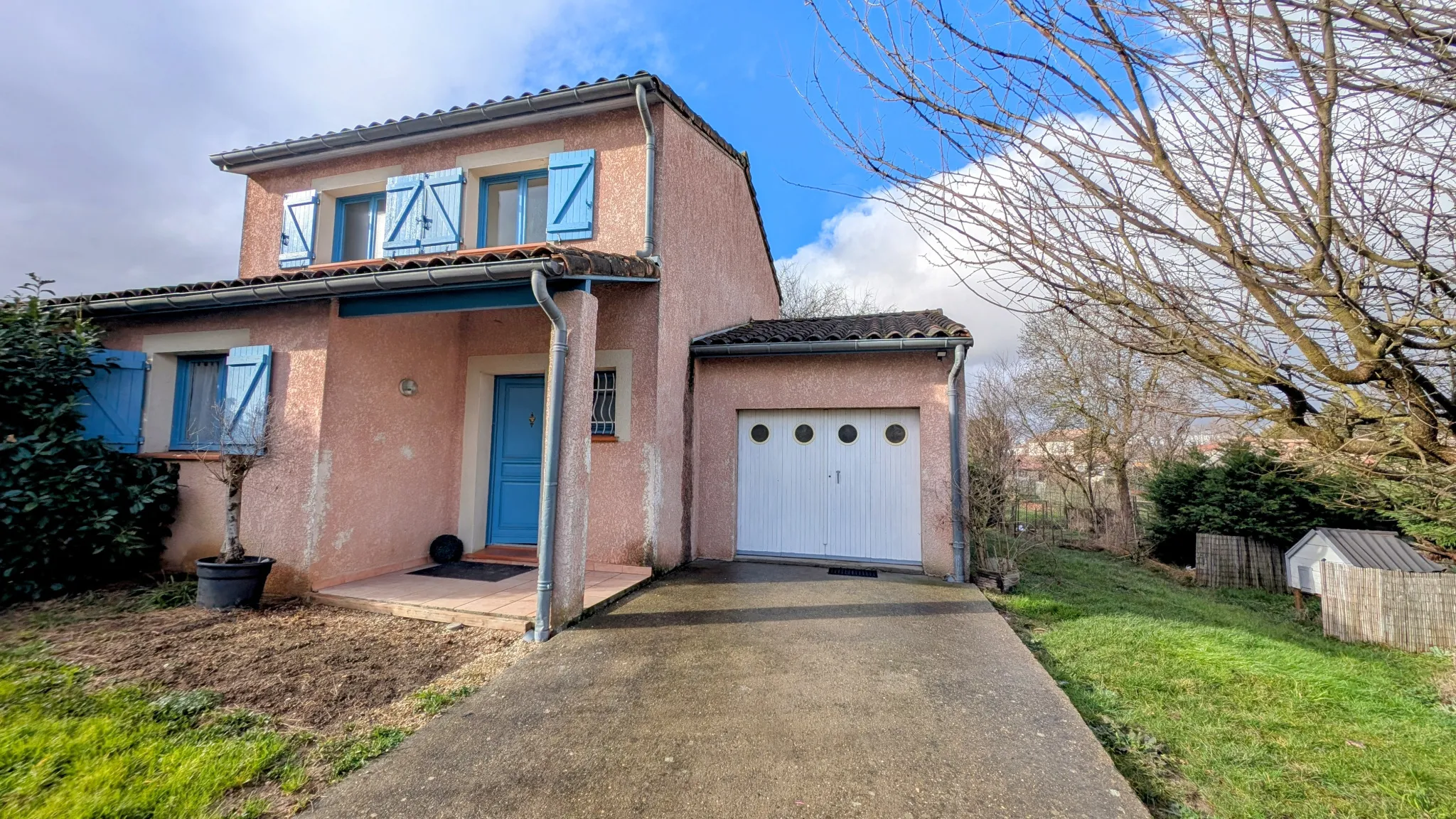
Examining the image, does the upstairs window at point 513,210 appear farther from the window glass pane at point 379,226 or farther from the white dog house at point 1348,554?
the white dog house at point 1348,554

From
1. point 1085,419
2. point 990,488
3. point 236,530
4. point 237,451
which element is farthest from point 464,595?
point 1085,419

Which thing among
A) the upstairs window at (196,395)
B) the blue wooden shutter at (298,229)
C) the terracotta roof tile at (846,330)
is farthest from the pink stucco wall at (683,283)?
the blue wooden shutter at (298,229)

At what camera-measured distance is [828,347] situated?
7094 mm

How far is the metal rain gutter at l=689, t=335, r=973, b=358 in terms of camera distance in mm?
6695

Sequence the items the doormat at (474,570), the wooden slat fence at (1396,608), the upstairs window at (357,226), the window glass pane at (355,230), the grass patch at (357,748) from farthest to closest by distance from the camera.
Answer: the window glass pane at (355,230), the upstairs window at (357,226), the doormat at (474,570), the wooden slat fence at (1396,608), the grass patch at (357,748)

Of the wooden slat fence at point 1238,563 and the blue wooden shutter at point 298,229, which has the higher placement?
the blue wooden shutter at point 298,229

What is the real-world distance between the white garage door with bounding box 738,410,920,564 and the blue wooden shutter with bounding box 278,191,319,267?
676cm

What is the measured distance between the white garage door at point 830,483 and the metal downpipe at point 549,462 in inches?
142

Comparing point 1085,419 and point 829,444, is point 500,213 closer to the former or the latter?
point 829,444

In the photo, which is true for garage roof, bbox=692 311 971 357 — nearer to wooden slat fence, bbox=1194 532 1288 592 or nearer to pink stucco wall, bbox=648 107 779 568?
pink stucco wall, bbox=648 107 779 568

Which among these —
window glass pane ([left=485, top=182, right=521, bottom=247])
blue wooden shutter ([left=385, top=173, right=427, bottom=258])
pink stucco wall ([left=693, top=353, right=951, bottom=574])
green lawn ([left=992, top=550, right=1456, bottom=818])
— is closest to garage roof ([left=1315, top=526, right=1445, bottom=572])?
green lawn ([left=992, top=550, right=1456, bottom=818])

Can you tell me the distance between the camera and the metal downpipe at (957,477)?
6590 mm

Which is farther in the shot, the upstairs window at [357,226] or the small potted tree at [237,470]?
the upstairs window at [357,226]

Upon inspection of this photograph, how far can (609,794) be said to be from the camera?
8.04 ft
